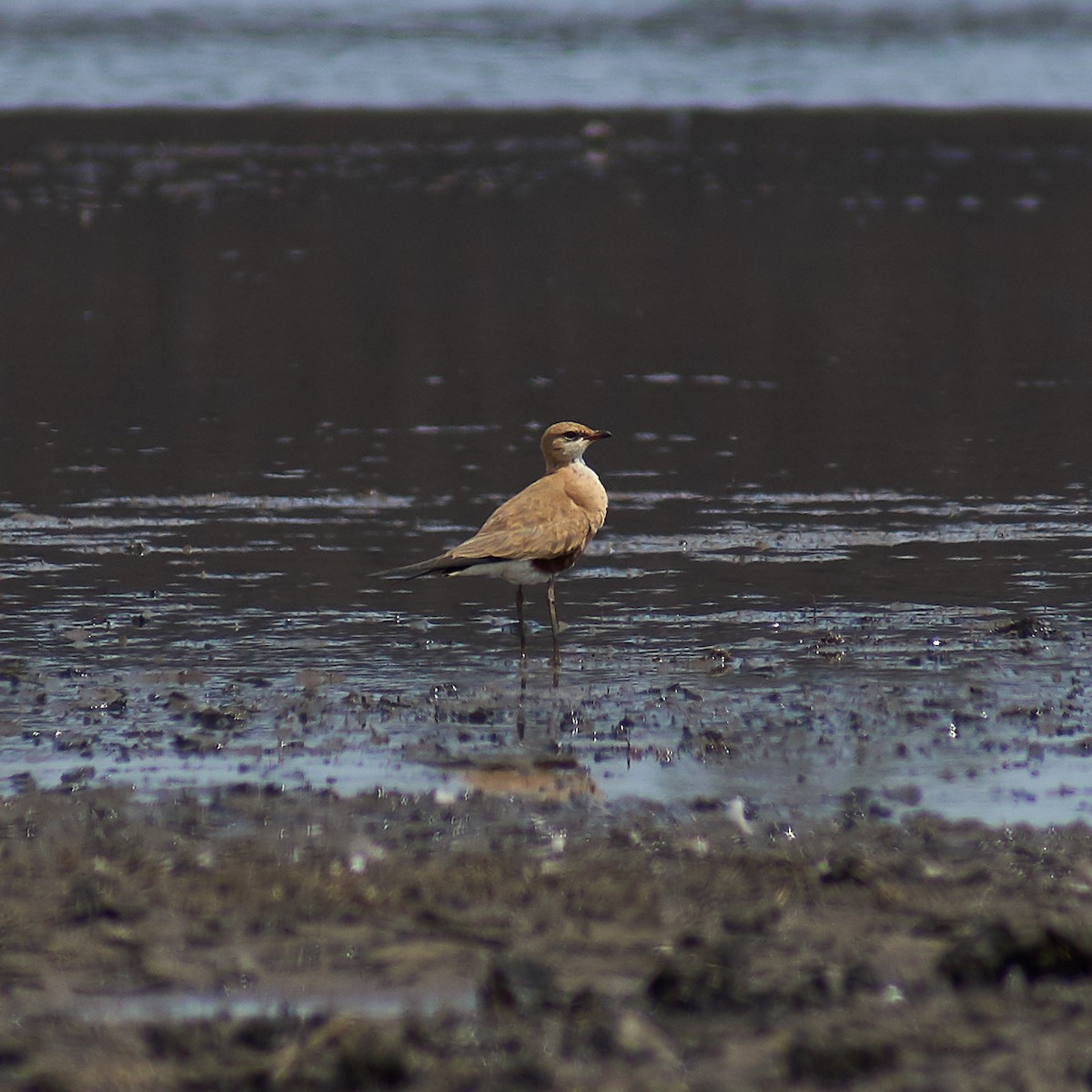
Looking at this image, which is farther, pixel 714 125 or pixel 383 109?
pixel 383 109

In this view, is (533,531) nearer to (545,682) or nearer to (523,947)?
(545,682)

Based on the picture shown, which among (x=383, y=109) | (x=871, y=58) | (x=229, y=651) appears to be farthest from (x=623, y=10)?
(x=229, y=651)

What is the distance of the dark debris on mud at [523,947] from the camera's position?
5852 mm

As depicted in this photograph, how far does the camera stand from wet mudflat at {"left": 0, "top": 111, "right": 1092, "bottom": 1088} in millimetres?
6297

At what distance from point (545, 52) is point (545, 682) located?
182 feet

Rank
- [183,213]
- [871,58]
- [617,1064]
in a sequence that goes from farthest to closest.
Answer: [871,58] → [183,213] → [617,1064]

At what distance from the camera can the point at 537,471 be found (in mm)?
16438

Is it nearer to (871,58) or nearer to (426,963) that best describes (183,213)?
(426,963)

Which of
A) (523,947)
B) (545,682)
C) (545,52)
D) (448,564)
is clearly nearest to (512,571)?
(448,564)

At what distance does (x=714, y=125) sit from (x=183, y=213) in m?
16.2

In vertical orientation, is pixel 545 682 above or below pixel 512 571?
below

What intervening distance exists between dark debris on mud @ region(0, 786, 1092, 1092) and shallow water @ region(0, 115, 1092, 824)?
0.64 m

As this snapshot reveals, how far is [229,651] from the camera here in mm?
11305

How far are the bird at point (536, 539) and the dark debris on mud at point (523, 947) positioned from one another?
2.90m
